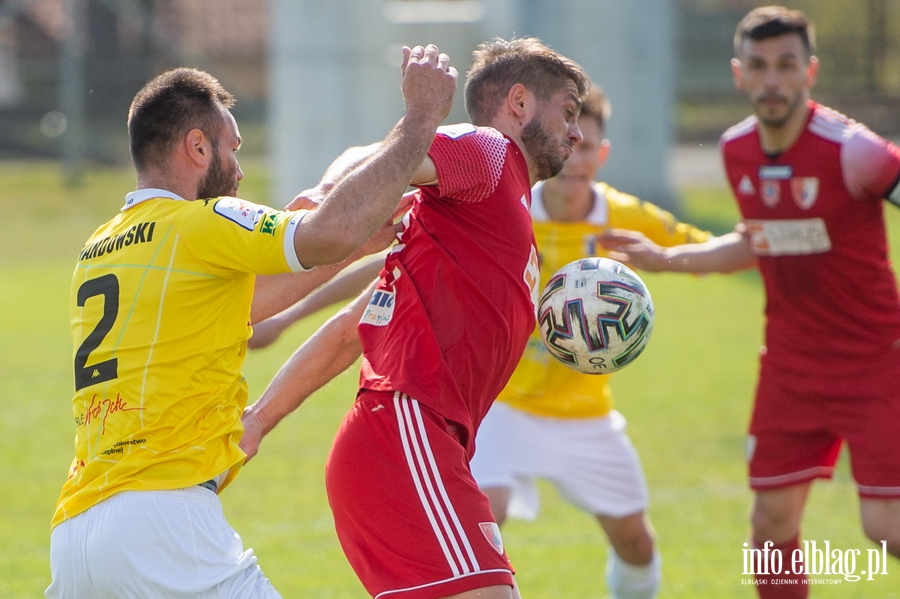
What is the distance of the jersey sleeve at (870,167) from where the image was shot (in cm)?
553

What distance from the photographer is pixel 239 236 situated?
11.7 ft

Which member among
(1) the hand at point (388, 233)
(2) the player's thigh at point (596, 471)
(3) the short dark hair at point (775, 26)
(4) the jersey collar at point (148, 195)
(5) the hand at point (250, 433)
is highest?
(3) the short dark hair at point (775, 26)

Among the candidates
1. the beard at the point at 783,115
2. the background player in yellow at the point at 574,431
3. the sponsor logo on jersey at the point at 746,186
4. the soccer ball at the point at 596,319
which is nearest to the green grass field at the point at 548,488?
the background player in yellow at the point at 574,431

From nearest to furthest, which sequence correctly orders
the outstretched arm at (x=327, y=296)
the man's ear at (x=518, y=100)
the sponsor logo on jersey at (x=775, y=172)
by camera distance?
the man's ear at (x=518, y=100) < the outstretched arm at (x=327, y=296) < the sponsor logo on jersey at (x=775, y=172)

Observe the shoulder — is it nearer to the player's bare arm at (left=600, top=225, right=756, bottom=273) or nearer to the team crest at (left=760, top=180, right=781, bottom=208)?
the team crest at (left=760, top=180, right=781, bottom=208)

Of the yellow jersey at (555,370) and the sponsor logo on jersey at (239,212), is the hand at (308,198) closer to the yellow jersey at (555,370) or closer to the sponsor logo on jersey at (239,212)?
the sponsor logo on jersey at (239,212)

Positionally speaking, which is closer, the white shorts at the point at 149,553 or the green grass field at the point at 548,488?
the white shorts at the point at 149,553

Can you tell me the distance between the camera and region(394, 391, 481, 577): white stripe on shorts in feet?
12.2

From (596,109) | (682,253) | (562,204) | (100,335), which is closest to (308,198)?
(100,335)

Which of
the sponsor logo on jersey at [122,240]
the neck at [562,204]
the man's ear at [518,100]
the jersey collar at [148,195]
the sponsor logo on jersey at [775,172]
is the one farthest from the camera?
the neck at [562,204]

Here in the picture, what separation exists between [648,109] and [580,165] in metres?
20.4

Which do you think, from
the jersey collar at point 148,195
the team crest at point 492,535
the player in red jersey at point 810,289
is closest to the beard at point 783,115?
the player in red jersey at point 810,289

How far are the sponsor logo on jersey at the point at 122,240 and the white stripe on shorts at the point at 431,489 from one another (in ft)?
3.16

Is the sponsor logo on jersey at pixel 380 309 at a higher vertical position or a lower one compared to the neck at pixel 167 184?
lower
